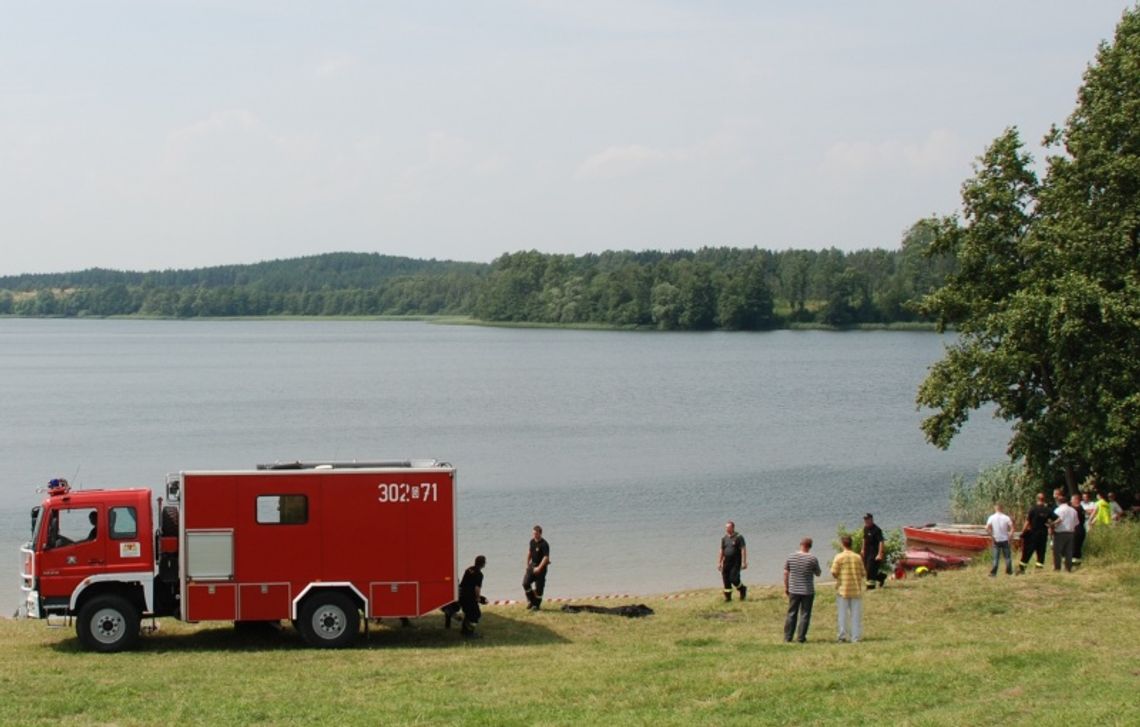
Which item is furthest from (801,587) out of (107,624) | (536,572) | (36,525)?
Result: (36,525)

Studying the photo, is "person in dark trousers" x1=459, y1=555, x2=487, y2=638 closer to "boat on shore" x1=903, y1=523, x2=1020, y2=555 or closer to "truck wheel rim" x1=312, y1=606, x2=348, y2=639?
"truck wheel rim" x1=312, y1=606, x2=348, y2=639

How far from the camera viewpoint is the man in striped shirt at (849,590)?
1759cm

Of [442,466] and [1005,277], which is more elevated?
[1005,277]

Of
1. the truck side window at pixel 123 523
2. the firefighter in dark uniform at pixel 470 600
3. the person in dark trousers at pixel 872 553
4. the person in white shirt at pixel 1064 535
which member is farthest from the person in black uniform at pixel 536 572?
the person in white shirt at pixel 1064 535

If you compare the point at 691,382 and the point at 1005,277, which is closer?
the point at 1005,277

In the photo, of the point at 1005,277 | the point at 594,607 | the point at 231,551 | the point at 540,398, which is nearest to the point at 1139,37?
the point at 1005,277

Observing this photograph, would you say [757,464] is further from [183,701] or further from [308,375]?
[308,375]

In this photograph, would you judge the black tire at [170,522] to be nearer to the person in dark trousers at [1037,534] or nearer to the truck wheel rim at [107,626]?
the truck wheel rim at [107,626]

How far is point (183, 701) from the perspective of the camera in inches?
543

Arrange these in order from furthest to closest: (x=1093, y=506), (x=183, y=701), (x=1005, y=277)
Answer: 1. (x=1005, y=277)
2. (x=1093, y=506)
3. (x=183, y=701)

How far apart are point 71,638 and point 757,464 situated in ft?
126

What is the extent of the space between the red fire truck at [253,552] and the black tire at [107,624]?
0.01 meters

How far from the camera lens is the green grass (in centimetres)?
1287

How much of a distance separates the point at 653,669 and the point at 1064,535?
11.0m
